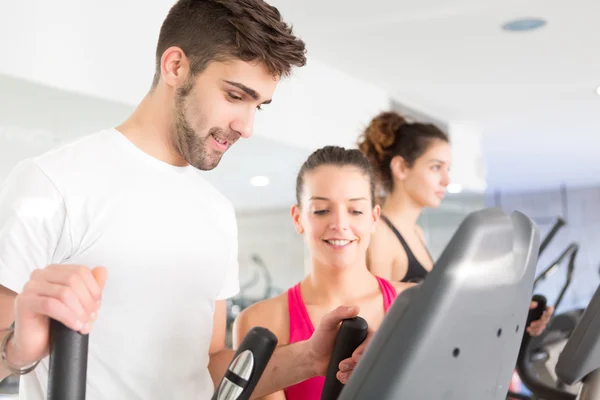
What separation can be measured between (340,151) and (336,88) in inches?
113

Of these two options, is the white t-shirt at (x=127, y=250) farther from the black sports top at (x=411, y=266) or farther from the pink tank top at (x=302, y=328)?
the black sports top at (x=411, y=266)

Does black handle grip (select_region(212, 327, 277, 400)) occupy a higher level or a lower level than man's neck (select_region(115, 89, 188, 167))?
lower

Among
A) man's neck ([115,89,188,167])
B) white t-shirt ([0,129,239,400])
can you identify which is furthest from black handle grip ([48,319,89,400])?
man's neck ([115,89,188,167])

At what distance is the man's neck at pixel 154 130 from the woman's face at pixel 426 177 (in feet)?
4.83

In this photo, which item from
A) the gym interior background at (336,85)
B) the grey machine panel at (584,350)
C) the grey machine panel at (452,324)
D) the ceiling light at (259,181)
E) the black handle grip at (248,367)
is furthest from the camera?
the ceiling light at (259,181)

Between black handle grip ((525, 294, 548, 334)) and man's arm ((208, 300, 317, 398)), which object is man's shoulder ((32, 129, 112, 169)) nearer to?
man's arm ((208, 300, 317, 398))

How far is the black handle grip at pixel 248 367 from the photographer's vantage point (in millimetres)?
675

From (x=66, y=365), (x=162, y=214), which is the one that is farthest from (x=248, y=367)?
(x=162, y=214)

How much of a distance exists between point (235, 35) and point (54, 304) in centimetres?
65

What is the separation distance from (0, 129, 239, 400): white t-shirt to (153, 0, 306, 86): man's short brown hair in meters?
0.20

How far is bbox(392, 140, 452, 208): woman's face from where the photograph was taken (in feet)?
8.50

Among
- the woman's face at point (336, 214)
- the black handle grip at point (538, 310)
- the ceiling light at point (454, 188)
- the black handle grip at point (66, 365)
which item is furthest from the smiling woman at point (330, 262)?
the ceiling light at point (454, 188)

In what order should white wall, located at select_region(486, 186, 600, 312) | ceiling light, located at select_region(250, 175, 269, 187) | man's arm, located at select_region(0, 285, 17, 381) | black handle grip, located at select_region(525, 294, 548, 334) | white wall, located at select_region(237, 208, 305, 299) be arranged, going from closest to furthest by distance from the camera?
man's arm, located at select_region(0, 285, 17, 381) < black handle grip, located at select_region(525, 294, 548, 334) < ceiling light, located at select_region(250, 175, 269, 187) < white wall, located at select_region(237, 208, 305, 299) < white wall, located at select_region(486, 186, 600, 312)

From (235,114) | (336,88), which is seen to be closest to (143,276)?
(235,114)
